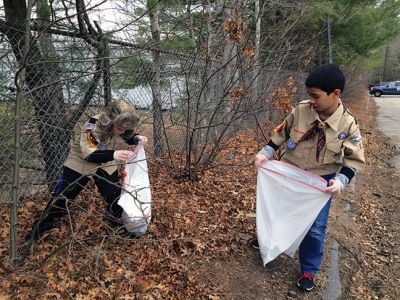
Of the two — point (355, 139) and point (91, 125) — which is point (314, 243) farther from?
point (91, 125)

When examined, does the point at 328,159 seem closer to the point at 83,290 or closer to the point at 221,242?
the point at 221,242

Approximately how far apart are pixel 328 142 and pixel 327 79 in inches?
17.4

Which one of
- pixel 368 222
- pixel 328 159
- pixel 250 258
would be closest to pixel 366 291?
pixel 250 258

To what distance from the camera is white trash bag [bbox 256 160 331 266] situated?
2.71m

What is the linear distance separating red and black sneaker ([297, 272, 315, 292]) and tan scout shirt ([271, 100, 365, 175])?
818 millimetres

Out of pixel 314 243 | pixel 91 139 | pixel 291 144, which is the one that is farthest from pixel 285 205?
pixel 91 139

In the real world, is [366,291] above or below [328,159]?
below

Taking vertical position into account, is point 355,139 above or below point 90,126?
below

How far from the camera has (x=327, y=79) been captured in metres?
2.47

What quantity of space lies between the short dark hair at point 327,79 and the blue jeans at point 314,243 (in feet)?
2.21

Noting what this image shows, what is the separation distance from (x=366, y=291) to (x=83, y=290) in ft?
7.23

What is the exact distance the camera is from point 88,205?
145 inches

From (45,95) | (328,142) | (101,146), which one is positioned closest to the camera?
(328,142)

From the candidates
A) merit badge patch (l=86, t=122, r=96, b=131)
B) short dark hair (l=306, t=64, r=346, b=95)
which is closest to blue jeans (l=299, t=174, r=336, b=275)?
short dark hair (l=306, t=64, r=346, b=95)
